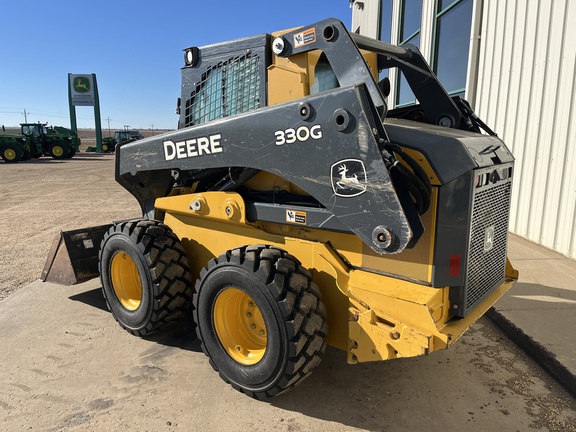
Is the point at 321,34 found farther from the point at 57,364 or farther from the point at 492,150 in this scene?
the point at 57,364

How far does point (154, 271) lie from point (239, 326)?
0.85 metres

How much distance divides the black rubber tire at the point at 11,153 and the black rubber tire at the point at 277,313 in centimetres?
2770

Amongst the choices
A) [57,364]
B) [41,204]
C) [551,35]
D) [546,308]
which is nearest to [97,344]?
[57,364]

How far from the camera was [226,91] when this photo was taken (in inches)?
131

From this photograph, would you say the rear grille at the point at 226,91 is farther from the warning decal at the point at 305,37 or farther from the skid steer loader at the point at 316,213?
the warning decal at the point at 305,37

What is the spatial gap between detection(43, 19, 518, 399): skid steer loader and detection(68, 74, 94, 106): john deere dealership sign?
4090 cm

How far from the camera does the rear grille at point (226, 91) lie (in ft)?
10.2

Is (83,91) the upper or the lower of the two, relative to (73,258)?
upper

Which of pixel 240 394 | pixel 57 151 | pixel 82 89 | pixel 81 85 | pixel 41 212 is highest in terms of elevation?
pixel 81 85

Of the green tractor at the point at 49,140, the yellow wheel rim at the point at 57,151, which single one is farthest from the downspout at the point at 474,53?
the yellow wheel rim at the point at 57,151

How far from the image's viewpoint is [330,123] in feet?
7.47

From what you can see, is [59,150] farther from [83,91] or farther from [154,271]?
[154,271]

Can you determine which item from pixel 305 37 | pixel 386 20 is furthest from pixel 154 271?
pixel 386 20

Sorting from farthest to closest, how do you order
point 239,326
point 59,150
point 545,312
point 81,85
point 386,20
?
point 81,85
point 59,150
point 386,20
point 545,312
point 239,326
